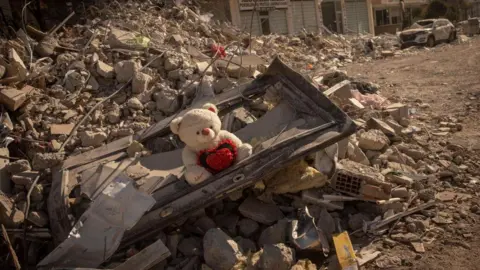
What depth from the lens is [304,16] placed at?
71.2 ft

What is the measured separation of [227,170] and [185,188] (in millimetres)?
364

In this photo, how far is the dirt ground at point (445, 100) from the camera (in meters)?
3.00

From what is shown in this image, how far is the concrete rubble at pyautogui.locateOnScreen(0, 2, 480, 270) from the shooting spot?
3.02m

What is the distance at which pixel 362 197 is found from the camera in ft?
11.5

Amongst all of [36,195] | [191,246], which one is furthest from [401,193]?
[36,195]

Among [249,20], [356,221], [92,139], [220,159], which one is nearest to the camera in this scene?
[220,159]

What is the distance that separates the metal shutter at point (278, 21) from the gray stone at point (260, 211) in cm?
1727

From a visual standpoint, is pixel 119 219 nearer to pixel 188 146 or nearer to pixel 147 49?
pixel 188 146

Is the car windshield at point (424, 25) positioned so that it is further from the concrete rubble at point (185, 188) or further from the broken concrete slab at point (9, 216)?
the broken concrete slab at point (9, 216)

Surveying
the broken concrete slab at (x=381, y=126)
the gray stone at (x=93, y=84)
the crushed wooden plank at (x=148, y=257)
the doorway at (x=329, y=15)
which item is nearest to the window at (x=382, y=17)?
the doorway at (x=329, y=15)

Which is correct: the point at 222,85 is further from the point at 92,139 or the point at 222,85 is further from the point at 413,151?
the point at 413,151

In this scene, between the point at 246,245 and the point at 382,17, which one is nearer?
the point at 246,245

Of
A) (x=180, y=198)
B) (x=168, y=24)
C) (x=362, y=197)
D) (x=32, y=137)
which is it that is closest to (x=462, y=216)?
(x=362, y=197)

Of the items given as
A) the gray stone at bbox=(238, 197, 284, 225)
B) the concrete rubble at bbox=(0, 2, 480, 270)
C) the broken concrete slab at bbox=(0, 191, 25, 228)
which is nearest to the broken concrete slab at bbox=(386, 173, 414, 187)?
the concrete rubble at bbox=(0, 2, 480, 270)
